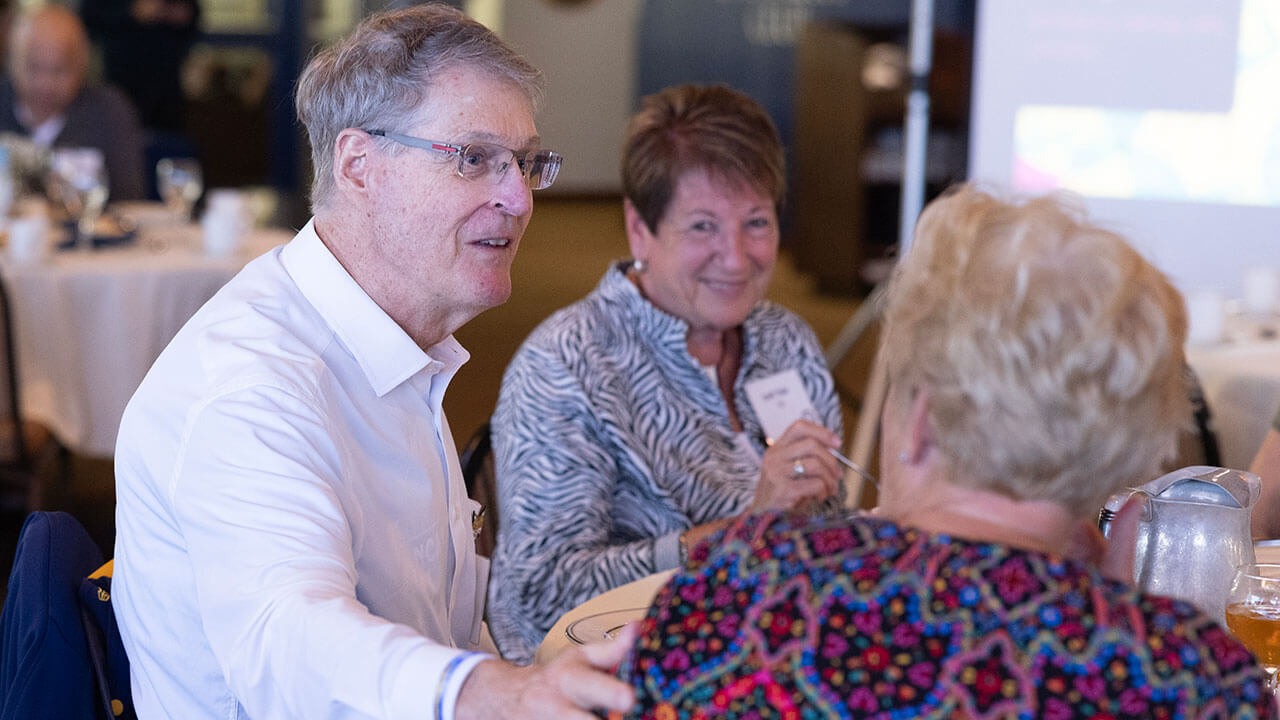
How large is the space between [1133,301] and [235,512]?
83 cm

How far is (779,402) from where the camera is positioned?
2443 millimetres

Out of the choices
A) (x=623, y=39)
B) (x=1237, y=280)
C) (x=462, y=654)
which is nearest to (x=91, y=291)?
(x=462, y=654)

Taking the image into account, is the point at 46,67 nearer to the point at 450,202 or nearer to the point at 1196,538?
the point at 450,202

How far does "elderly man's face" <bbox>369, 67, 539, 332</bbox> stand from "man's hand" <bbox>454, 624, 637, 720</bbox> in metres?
0.61

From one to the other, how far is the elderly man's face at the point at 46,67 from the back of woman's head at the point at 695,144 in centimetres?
407

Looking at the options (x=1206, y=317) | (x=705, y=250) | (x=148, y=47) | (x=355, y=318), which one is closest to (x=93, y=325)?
(x=705, y=250)

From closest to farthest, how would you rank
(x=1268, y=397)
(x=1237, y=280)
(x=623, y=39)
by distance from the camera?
(x=1268, y=397), (x=1237, y=280), (x=623, y=39)

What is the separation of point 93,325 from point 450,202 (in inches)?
116

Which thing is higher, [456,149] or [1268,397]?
[456,149]

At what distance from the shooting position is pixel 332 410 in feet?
4.53

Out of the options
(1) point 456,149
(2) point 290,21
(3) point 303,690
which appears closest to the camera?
(3) point 303,690

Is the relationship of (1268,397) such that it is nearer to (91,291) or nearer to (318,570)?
(318,570)

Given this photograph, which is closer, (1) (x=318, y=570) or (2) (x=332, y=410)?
(1) (x=318, y=570)

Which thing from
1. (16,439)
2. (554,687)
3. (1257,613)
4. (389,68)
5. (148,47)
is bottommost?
(16,439)
